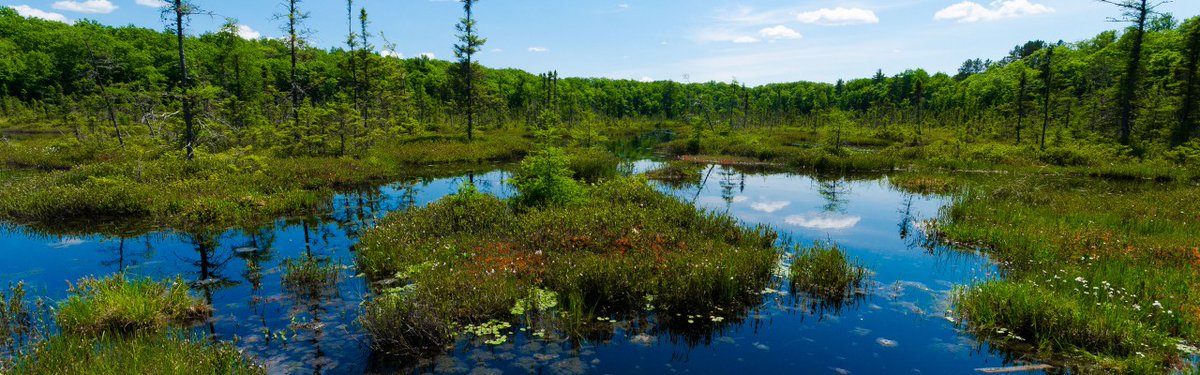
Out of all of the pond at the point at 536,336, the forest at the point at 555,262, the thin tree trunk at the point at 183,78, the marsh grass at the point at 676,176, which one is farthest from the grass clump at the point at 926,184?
the thin tree trunk at the point at 183,78

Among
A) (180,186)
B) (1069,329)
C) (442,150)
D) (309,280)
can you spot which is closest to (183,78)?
(180,186)

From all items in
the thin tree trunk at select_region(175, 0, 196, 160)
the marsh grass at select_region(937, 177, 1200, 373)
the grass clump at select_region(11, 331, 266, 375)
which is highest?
the thin tree trunk at select_region(175, 0, 196, 160)

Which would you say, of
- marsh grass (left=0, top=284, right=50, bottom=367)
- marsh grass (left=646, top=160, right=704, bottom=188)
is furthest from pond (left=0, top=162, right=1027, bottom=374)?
marsh grass (left=646, top=160, right=704, bottom=188)

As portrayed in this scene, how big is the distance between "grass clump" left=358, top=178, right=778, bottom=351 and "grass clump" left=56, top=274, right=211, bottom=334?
9.27ft

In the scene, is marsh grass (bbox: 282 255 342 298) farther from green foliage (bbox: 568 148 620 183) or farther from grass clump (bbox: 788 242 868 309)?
green foliage (bbox: 568 148 620 183)

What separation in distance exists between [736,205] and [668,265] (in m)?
10.3

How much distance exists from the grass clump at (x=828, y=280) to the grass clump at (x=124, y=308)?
10181mm

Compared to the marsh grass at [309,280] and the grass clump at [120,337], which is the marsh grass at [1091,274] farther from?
the marsh grass at [309,280]

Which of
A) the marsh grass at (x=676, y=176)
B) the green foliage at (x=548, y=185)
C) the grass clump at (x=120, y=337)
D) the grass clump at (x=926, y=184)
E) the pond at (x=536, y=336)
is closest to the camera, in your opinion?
the grass clump at (x=120, y=337)

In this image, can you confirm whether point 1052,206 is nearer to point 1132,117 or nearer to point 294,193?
point 294,193

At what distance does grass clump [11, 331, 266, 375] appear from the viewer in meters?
5.28

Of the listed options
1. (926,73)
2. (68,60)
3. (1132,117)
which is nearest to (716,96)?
(926,73)

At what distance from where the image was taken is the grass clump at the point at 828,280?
9258 mm

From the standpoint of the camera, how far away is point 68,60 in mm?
70500
